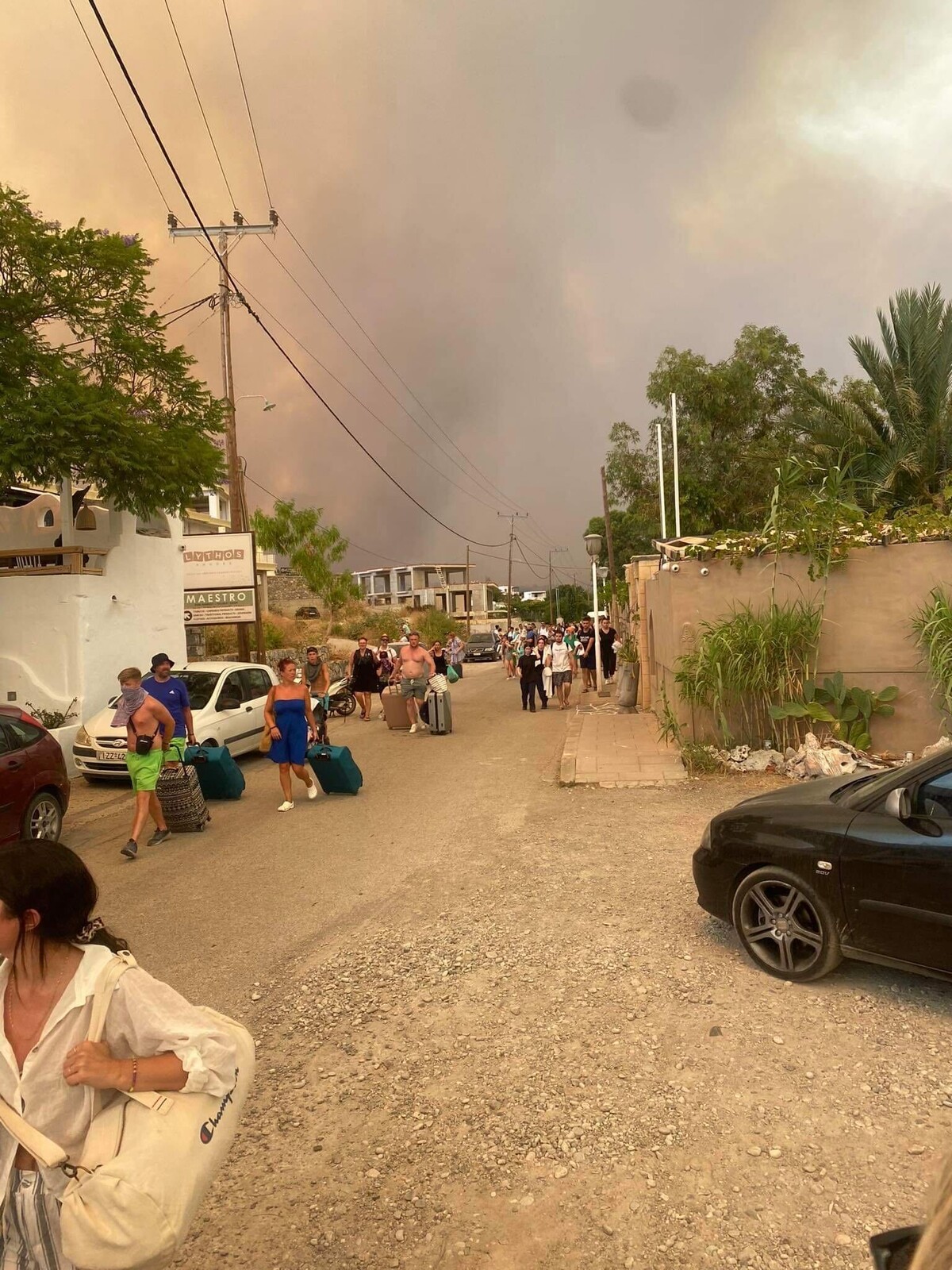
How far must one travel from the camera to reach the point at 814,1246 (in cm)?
268

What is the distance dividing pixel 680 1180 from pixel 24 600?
43.2 ft

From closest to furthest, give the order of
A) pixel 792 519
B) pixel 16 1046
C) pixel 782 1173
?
pixel 16 1046 < pixel 782 1173 < pixel 792 519

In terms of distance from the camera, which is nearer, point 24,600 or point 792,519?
point 792,519

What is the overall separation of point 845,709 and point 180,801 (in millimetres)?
7238

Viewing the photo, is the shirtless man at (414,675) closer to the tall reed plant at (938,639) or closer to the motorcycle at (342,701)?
the motorcycle at (342,701)

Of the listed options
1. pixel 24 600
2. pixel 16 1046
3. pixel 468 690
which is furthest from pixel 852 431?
pixel 16 1046

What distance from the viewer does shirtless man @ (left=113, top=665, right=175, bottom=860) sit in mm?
7930

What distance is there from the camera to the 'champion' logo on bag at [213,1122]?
73.8 inches

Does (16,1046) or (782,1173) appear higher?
(16,1046)

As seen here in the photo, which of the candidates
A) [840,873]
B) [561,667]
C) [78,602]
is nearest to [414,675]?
[561,667]

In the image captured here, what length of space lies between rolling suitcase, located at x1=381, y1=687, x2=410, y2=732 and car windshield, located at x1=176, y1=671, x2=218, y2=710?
441 cm

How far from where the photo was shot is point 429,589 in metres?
111

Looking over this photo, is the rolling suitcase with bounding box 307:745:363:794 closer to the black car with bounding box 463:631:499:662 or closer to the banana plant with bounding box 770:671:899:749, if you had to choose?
the banana plant with bounding box 770:671:899:749

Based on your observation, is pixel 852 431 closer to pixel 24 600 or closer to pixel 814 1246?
pixel 24 600
